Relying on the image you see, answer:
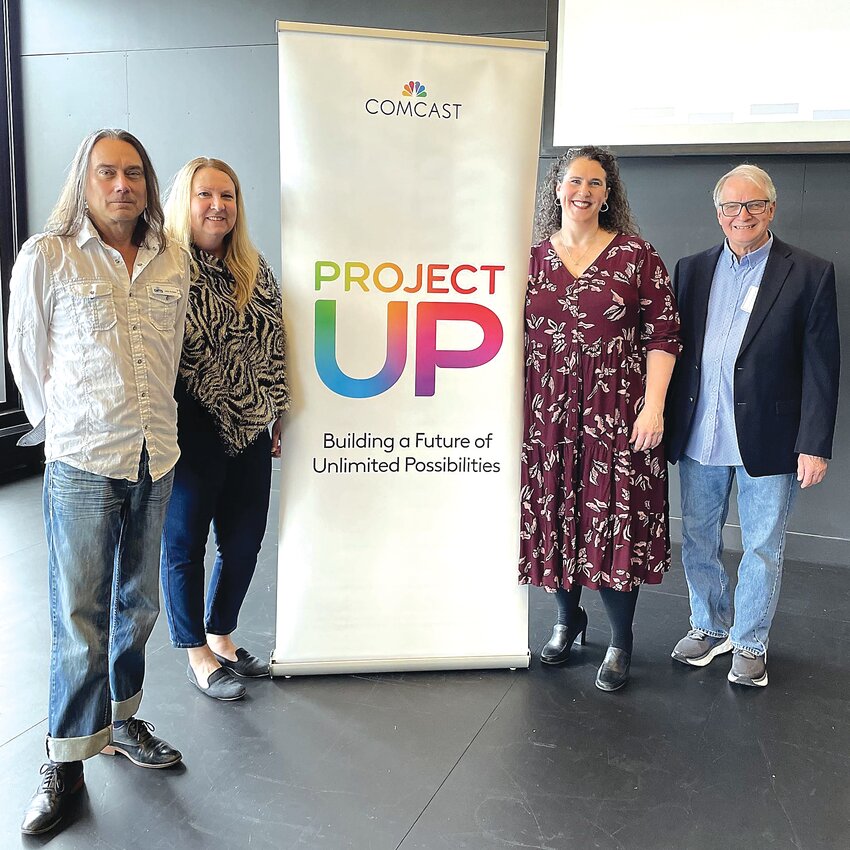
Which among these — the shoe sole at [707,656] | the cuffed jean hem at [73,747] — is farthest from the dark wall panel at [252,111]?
the cuffed jean hem at [73,747]

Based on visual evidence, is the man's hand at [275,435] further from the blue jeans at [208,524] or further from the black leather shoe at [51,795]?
the black leather shoe at [51,795]

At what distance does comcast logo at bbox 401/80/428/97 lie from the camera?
2.66 m

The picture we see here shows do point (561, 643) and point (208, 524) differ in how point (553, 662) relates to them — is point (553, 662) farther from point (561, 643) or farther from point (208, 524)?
point (208, 524)

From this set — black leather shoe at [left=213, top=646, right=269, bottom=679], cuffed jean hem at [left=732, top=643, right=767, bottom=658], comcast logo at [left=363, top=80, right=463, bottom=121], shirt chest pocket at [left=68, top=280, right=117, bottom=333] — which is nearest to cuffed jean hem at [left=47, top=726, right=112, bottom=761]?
black leather shoe at [left=213, top=646, right=269, bottom=679]

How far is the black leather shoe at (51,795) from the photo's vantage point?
2.10 meters

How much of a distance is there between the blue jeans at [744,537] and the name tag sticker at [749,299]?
20.5 inches

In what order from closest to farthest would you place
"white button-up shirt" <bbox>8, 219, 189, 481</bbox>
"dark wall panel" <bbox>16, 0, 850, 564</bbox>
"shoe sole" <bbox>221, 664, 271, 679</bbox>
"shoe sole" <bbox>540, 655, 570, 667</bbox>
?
"white button-up shirt" <bbox>8, 219, 189, 481</bbox>
"shoe sole" <bbox>221, 664, 271, 679</bbox>
"shoe sole" <bbox>540, 655, 570, 667</bbox>
"dark wall panel" <bbox>16, 0, 850, 564</bbox>

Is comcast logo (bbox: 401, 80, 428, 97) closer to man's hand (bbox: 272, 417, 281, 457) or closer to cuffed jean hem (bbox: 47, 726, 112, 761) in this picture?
man's hand (bbox: 272, 417, 281, 457)

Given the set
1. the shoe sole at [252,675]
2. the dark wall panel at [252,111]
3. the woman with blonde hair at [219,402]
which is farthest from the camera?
the dark wall panel at [252,111]

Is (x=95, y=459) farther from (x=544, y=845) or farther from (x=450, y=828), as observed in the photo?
(x=544, y=845)

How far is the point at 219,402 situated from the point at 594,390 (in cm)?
112

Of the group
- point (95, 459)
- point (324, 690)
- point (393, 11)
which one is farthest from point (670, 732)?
point (393, 11)

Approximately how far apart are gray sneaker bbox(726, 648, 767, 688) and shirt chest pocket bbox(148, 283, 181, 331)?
2.10 metres

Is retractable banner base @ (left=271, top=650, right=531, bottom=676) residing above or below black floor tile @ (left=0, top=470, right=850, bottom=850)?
above
